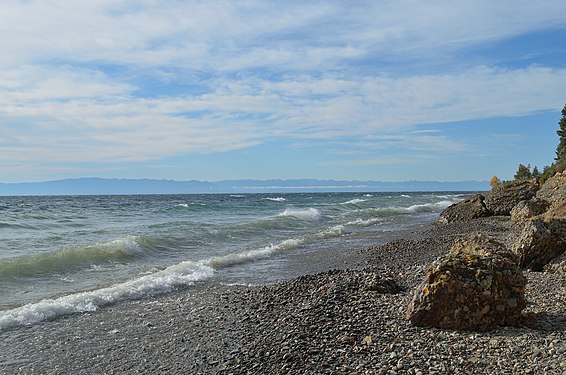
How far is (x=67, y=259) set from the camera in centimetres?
1603

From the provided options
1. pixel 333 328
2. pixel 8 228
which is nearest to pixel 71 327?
pixel 333 328

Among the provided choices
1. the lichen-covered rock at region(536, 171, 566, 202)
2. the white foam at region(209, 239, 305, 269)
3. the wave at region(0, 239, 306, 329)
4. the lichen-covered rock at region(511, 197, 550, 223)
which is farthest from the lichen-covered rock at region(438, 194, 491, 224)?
the wave at region(0, 239, 306, 329)

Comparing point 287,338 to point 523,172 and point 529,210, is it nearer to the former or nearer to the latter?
point 529,210

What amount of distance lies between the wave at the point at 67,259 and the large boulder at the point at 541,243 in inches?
525

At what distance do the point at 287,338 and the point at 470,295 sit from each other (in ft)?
9.90

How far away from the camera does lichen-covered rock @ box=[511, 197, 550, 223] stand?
21464mm

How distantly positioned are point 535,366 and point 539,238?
20.2 feet

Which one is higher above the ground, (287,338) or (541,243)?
(541,243)

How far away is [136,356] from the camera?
748cm

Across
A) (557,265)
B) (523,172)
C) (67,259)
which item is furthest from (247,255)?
(523,172)

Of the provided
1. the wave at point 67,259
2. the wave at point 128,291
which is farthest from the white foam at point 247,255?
the wave at point 67,259

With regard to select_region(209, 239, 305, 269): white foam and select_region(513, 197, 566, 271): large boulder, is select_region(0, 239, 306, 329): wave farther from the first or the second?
select_region(513, 197, 566, 271): large boulder

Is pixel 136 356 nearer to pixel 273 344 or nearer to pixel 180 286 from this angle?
pixel 273 344

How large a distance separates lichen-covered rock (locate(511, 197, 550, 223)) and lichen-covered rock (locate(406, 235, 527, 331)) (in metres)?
16.0
